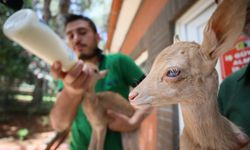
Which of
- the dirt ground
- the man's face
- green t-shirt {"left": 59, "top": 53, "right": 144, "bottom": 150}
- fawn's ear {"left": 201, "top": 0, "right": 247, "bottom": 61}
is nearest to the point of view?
fawn's ear {"left": 201, "top": 0, "right": 247, "bottom": 61}

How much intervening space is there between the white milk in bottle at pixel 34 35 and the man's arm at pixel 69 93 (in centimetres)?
12

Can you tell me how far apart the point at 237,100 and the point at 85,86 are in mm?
950

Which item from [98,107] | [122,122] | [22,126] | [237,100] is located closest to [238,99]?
[237,100]

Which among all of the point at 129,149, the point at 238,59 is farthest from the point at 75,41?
the point at 238,59

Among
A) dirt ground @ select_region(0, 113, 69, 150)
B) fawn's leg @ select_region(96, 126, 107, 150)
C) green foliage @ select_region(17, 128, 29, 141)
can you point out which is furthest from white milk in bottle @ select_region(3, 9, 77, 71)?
green foliage @ select_region(17, 128, 29, 141)

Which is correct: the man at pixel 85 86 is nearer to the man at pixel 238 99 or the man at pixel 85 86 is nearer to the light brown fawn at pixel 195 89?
the man at pixel 238 99

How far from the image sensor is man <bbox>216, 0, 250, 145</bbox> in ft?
3.02

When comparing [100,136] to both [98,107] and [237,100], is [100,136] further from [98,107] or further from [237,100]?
[237,100]

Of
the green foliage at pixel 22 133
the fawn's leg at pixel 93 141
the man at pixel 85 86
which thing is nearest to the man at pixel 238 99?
the man at pixel 85 86

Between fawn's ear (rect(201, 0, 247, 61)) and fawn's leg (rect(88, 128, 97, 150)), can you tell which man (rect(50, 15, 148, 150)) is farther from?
fawn's ear (rect(201, 0, 247, 61))

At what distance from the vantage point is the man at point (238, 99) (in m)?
0.92

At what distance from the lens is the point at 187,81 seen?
0.69 metres

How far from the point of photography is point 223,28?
0.65 metres

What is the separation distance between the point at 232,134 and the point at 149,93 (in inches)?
10.2
